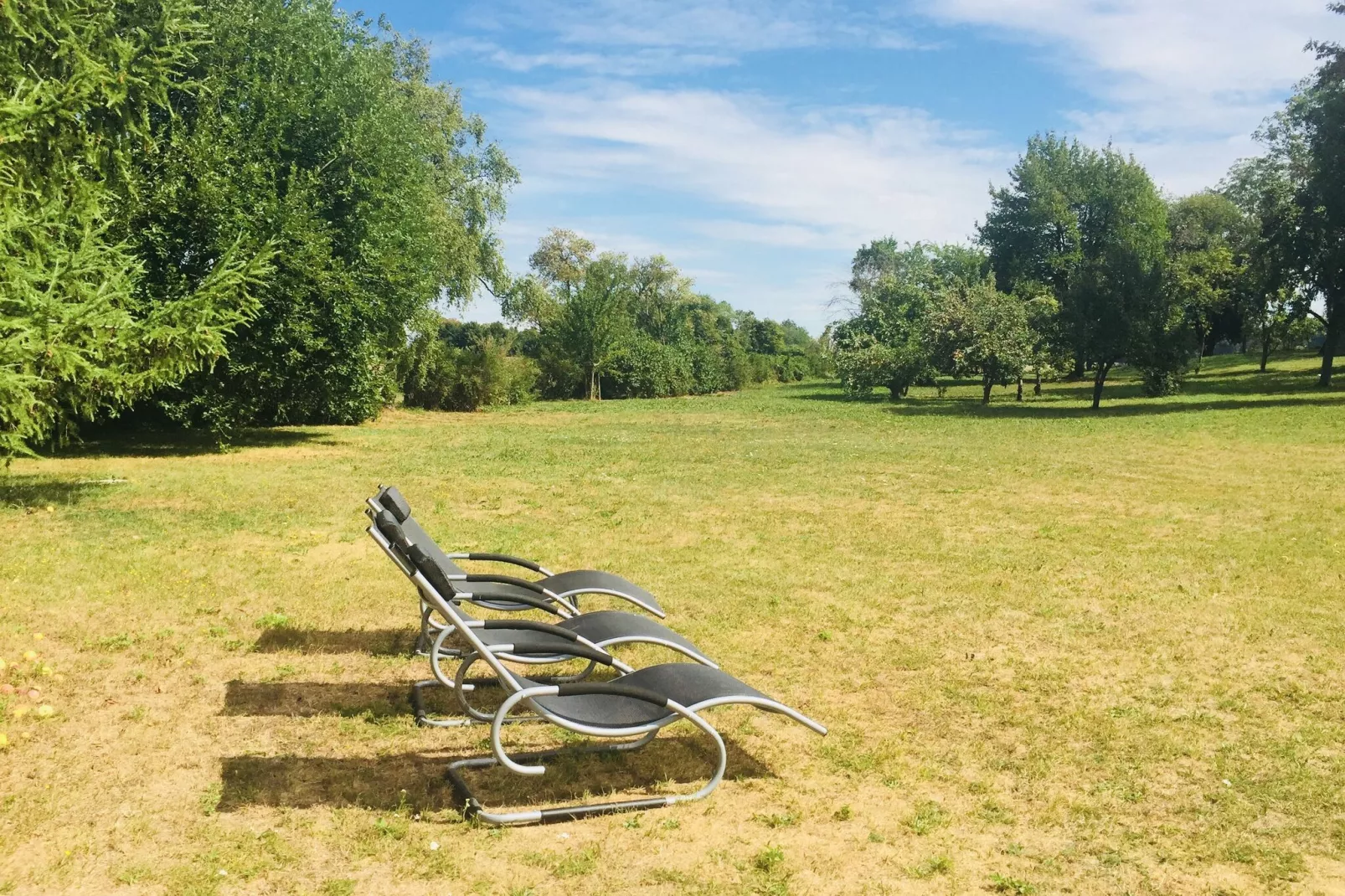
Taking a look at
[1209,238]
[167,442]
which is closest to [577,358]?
[167,442]

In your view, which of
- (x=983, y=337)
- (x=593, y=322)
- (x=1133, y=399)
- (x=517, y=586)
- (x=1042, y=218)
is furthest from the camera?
(x=1042, y=218)

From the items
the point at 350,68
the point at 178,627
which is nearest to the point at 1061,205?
the point at 350,68

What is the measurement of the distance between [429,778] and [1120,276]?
29.6 metres

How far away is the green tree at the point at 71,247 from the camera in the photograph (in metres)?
9.99

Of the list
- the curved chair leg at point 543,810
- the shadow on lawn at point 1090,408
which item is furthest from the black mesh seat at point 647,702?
the shadow on lawn at point 1090,408

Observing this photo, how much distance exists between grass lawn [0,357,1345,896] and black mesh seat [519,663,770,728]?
1.52ft

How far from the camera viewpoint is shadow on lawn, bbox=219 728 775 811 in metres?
4.64

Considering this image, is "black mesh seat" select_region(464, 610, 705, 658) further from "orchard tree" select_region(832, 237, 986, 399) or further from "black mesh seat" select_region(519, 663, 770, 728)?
"orchard tree" select_region(832, 237, 986, 399)

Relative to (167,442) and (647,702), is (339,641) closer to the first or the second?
(647,702)

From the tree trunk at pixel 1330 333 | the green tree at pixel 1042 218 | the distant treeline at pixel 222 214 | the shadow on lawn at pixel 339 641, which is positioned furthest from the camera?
the green tree at pixel 1042 218

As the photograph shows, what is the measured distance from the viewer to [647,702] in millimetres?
4598

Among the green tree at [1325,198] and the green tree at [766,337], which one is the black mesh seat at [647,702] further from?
the green tree at [766,337]

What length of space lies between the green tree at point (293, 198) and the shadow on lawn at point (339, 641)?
10.7m

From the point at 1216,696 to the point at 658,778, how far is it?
366cm
